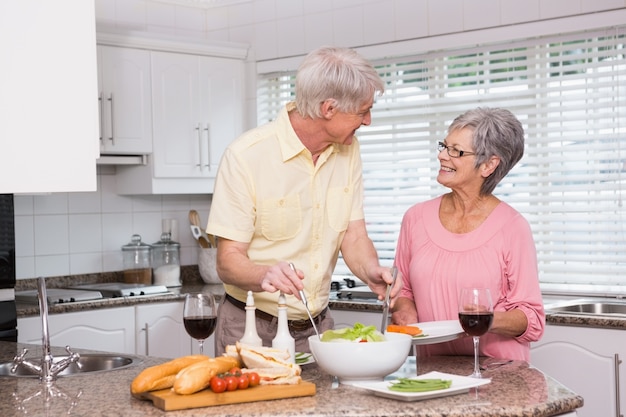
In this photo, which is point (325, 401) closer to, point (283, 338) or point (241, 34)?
point (283, 338)

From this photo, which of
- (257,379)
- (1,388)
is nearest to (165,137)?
(1,388)

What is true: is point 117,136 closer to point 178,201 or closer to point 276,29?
point 178,201

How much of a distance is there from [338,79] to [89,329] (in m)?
2.22

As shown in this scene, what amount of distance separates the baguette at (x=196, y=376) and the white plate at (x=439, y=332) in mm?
521

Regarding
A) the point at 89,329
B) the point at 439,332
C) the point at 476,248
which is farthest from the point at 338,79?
the point at 89,329

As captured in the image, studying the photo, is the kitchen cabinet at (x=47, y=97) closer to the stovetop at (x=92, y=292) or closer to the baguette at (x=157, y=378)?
the baguette at (x=157, y=378)

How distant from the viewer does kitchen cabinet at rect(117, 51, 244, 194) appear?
15.9 ft

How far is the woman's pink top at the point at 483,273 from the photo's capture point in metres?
2.59

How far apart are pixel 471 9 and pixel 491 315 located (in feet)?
8.33

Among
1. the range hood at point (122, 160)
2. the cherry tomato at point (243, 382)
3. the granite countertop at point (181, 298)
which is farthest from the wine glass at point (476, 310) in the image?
the range hood at point (122, 160)

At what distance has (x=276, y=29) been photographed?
511cm

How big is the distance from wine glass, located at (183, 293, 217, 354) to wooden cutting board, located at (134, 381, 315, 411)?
0.21 m

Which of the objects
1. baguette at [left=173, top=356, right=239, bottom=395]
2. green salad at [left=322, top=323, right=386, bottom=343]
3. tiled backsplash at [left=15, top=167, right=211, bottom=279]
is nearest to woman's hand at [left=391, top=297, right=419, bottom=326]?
green salad at [left=322, top=323, right=386, bottom=343]

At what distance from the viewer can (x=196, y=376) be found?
1.96 metres
